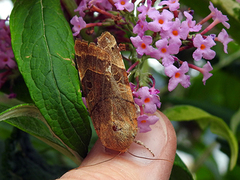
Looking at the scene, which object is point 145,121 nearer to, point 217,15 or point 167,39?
point 167,39

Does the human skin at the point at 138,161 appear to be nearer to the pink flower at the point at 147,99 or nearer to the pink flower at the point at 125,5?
the pink flower at the point at 147,99

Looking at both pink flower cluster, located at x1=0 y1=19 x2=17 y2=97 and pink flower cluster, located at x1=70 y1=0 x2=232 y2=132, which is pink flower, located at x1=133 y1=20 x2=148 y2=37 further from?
pink flower cluster, located at x1=0 y1=19 x2=17 y2=97

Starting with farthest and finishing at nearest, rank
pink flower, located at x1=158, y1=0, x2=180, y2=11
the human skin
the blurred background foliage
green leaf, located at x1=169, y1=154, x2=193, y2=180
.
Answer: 1. the blurred background foliage
2. green leaf, located at x1=169, y1=154, x2=193, y2=180
3. pink flower, located at x1=158, y1=0, x2=180, y2=11
4. the human skin

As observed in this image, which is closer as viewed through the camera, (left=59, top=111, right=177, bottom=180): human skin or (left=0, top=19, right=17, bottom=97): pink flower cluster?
(left=59, top=111, right=177, bottom=180): human skin

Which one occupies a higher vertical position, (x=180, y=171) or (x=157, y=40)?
(x=157, y=40)

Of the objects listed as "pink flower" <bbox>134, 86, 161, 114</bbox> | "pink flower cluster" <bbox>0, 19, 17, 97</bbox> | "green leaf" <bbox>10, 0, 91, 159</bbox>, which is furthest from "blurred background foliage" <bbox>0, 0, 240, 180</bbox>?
"pink flower" <bbox>134, 86, 161, 114</bbox>

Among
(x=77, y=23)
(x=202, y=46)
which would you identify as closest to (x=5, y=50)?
(x=77, y=23)
